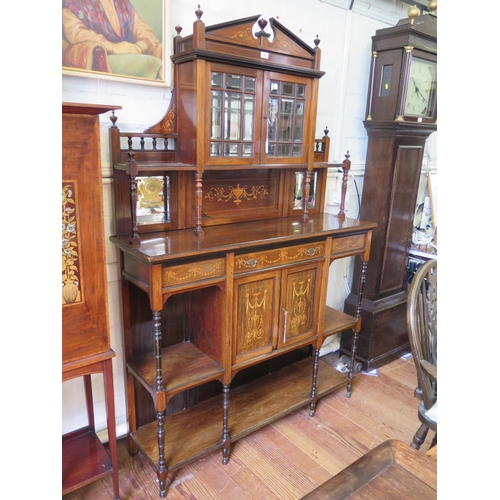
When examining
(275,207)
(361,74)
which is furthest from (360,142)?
(275,207)

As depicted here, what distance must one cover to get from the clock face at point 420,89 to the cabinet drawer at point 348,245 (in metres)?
0.86

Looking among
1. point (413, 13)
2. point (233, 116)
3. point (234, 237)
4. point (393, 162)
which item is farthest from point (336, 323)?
point (413, 13)

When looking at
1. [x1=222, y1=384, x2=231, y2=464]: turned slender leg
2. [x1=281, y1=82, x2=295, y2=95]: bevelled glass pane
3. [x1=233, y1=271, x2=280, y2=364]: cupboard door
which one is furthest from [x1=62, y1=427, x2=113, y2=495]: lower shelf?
[x1=281, y1=82, x2=295, y2=95]: bevelled glass pane

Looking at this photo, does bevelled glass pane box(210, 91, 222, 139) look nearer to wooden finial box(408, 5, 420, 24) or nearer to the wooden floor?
wooden finial box(408, 5, 420, 24)

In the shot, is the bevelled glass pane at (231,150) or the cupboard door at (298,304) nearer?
the bevelled glass pane at (231,150)

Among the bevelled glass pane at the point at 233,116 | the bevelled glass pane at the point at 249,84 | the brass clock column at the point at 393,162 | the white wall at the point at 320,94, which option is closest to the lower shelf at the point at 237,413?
the white wall at the point at 320,94

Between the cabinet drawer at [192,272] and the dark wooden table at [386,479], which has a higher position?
the cabinet drawer at [192,272]

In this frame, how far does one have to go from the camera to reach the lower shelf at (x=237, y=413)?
191cm

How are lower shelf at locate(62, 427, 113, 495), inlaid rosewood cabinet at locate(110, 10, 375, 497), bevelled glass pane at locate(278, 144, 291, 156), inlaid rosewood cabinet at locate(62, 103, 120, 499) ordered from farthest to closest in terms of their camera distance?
bevelled glass pane at locate(278, 144, 291, 156), inlaid rosewood cabinet at locate(110, 10, 375, 497), lower shelf at locate(62, 427, 113, 495), inlaid rosewood cabinet at locate(62, 103, 120, 499)

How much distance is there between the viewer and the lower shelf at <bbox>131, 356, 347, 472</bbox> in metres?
1.91

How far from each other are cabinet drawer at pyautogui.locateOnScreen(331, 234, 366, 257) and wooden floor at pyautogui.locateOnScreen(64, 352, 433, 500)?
0.93 meters

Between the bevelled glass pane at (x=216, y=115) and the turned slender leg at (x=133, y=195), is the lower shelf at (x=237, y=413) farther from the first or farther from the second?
the bevelled glass pane at (x=216, y=115)
